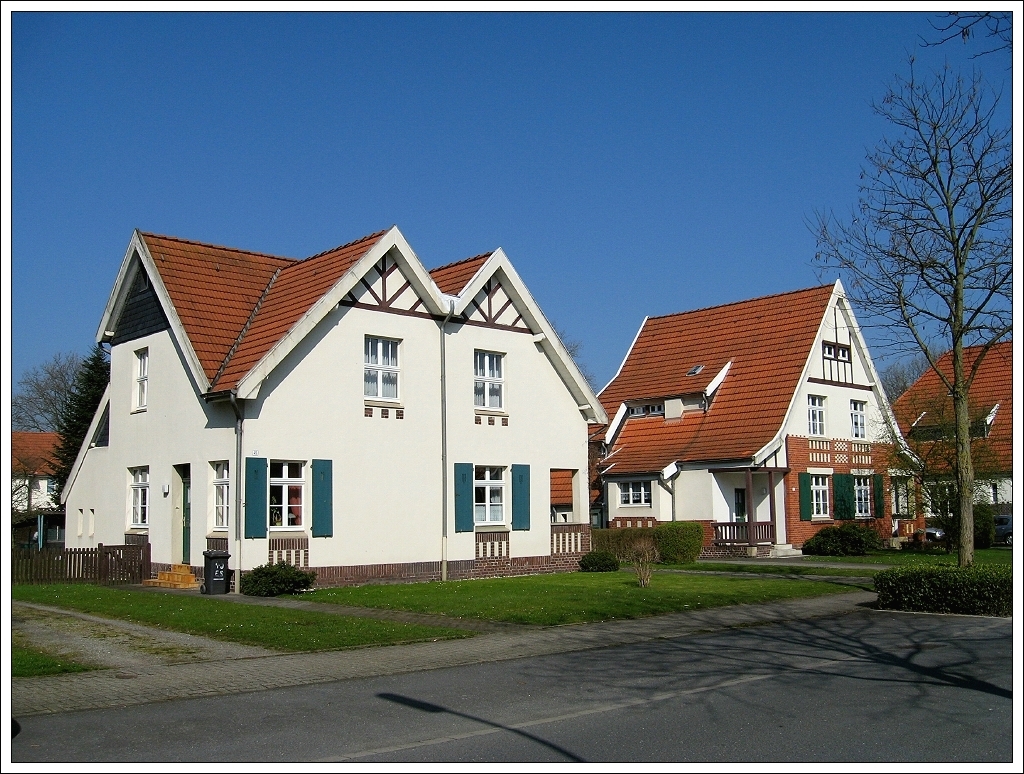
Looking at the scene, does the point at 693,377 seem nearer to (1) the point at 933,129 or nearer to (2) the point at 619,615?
(1) the point at 933,129

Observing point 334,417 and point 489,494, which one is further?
point 489,494

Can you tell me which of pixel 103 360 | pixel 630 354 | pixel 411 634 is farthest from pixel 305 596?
pixel 103 360

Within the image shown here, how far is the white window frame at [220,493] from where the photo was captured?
917 inches

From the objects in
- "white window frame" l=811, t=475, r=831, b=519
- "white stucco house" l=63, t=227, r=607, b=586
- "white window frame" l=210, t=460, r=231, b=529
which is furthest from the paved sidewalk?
"white window frame" l=811, t=475, r=831, b=519

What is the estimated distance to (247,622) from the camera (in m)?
16.8

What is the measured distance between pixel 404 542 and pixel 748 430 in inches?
612

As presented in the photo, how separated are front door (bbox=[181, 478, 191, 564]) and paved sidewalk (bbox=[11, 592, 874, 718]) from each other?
11407 millimetres

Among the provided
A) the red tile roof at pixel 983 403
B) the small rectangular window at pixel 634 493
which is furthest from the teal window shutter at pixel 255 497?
the red tile roof at pixel 983 403

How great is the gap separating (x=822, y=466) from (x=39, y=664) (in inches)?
1201

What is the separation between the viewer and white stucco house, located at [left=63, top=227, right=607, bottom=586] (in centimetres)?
2336

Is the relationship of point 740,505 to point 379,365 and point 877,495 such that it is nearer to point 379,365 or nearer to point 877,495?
point 877,495

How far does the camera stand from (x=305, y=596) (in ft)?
69.9

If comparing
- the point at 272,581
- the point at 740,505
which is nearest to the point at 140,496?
the point at 272,581

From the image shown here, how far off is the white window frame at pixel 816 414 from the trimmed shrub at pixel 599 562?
42.2 feet
